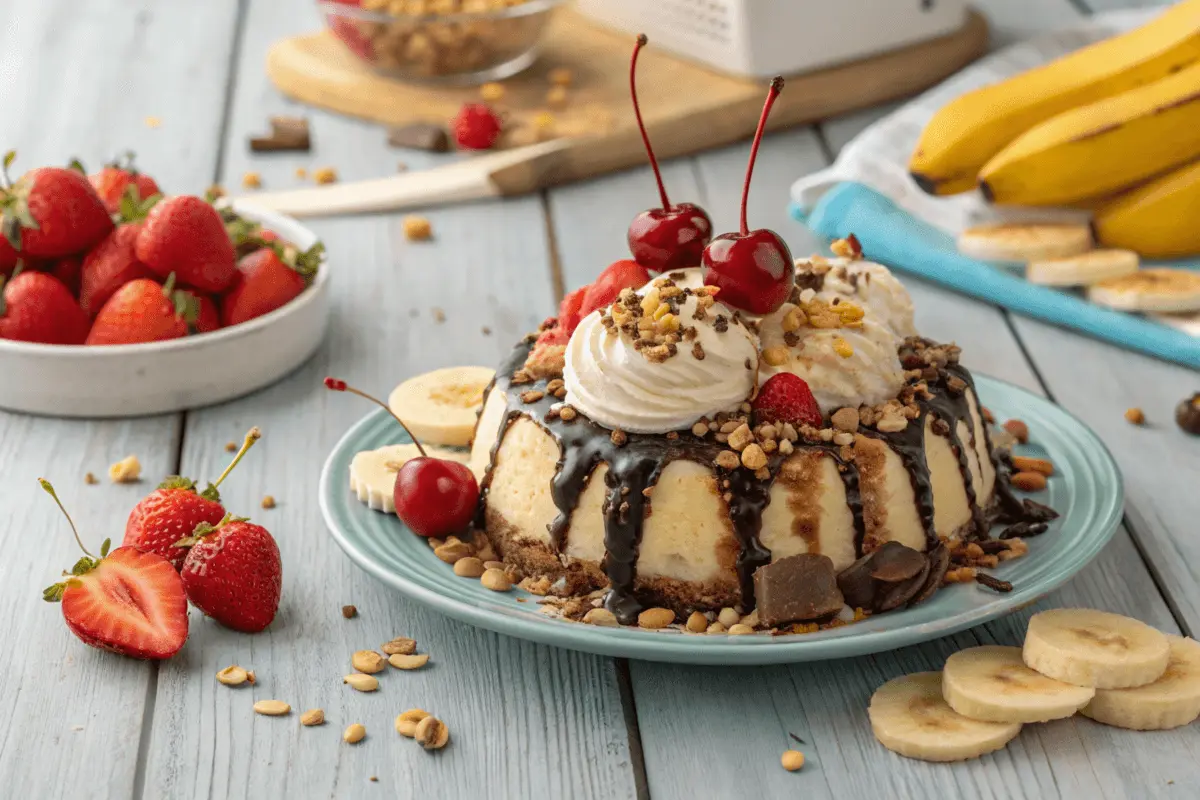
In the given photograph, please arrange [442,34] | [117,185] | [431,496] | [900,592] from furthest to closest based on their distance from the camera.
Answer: [442,34], [117,185], [431,496], [900,592]

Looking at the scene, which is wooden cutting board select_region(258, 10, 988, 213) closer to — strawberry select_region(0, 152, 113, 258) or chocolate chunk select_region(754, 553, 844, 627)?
strawberry select_region(0, 152, 113, 258)

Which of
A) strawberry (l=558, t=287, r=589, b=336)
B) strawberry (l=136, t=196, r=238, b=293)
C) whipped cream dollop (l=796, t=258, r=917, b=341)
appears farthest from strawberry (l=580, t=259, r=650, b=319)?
strawberry (l=136, t=196, r=238, b=293)

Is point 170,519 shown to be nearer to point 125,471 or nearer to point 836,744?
point 125,471

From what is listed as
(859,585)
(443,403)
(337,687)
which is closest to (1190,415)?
(859,585)

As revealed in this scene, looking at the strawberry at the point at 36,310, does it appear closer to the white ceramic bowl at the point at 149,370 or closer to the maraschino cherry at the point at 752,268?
the white ceramic bowl at the point at 149,370

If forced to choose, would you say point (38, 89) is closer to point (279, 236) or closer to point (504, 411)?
point (279, 236)

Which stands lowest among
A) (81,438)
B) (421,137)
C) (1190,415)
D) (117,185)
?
(421,137)
